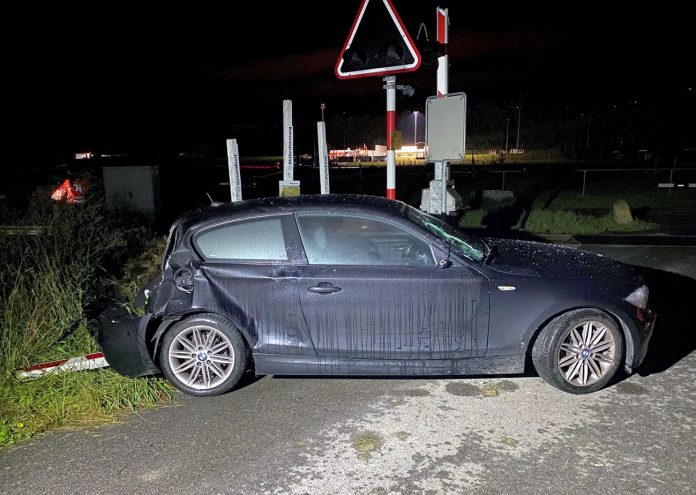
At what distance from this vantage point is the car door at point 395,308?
4.36m

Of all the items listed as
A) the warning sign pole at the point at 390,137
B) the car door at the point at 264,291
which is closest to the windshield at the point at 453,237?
the car door at the point at 264,291

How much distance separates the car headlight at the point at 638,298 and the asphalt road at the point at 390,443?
2.17 feet

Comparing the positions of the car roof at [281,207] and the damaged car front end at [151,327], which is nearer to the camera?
the damaged car front end at [151,327]

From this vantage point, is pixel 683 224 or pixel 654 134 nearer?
pixel 683 224

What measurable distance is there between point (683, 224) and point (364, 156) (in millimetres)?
65007

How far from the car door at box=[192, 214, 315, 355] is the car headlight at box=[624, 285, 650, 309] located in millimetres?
2462

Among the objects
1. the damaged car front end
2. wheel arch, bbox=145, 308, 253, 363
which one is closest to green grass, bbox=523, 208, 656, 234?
wheel arch, bbox=145, 308, 253, 363

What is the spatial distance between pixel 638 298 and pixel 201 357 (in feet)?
11.2

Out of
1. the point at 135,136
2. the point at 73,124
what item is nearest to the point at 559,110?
the point at 135,136

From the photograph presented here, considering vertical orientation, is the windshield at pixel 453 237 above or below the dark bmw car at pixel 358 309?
above

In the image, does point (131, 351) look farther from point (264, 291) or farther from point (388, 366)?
point (388, 366)

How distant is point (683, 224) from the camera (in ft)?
42.5

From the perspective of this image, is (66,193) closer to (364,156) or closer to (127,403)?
(127,403)

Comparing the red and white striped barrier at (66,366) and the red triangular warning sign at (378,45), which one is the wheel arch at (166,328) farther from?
the red triangular warning sign at (378,45)
